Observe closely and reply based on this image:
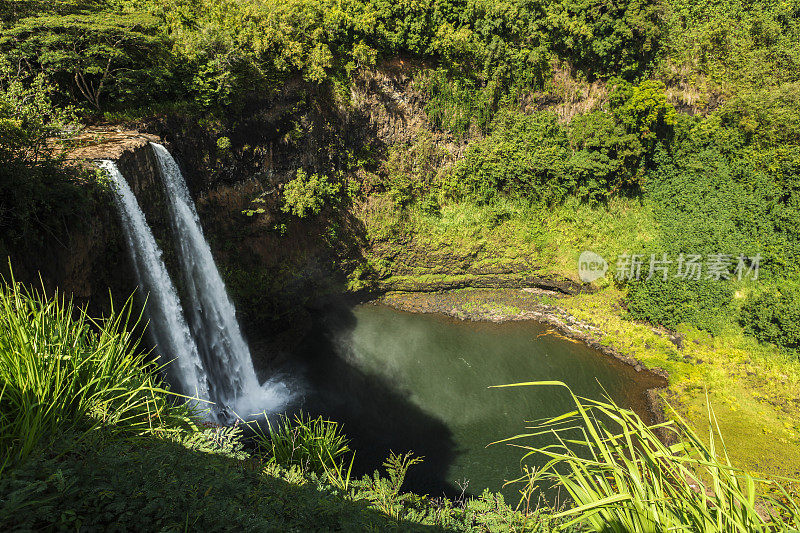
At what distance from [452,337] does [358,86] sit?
9.31 metres

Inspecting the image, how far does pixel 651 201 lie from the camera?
53.3ft

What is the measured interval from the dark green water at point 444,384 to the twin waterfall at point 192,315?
75.6 inches

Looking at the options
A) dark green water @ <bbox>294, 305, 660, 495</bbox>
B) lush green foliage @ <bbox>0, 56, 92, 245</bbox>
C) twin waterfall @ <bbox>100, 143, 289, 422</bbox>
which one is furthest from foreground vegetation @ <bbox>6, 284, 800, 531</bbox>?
dark green water @ <bbox>294, 305, 660, 495</bbox>

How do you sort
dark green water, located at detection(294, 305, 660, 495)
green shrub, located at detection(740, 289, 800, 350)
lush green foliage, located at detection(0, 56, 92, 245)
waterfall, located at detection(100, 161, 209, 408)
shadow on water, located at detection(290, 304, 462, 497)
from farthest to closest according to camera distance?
green shrub, located at detection(740, 289, 800, 350) < dark green water, located at detection(294, 305, 660, 495) < shadow on water, located at detection(290, 304, 462, 497) < waterfall, located at detection(100, 161, 209, 408) < lush green foliage, located at detection(0, 56, 92, 245)

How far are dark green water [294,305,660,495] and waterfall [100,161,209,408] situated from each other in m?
3.59

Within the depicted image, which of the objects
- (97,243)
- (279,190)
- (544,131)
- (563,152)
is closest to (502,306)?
(563,152)

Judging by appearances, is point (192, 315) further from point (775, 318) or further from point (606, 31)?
point (775, 318)

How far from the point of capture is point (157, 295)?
769 centimetres

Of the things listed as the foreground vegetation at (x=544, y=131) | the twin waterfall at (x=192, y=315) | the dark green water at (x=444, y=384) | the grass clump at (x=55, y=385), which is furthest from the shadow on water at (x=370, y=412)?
the grass clump at (x=55, y=385)

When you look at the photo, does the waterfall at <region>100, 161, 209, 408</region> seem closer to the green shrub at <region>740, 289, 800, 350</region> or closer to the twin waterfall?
the twin waterfall

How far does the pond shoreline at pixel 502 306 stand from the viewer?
13.8 m

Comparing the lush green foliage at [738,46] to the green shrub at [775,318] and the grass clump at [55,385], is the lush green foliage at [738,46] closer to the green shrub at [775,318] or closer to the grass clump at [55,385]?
the green shrub at [775,318]

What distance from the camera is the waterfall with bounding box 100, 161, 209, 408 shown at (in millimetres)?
7219

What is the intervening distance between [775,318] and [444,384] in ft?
35.7
